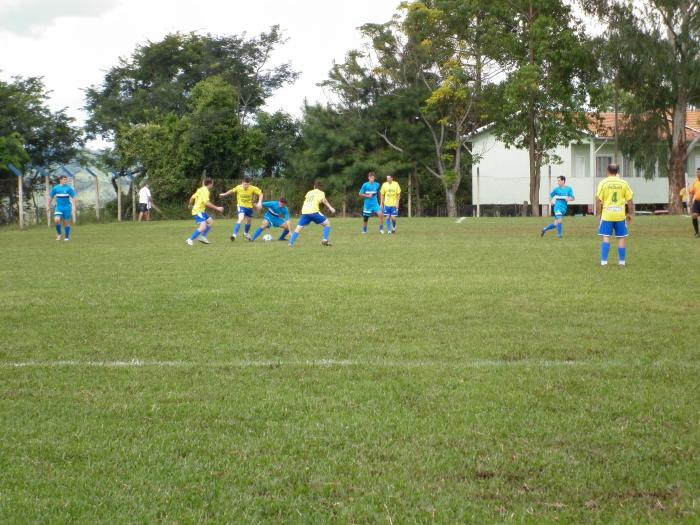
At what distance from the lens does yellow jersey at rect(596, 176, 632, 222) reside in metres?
15.9

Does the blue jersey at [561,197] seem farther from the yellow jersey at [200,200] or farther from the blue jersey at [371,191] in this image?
the yellow jersey at [200,200]

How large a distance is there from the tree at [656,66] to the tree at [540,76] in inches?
70.8

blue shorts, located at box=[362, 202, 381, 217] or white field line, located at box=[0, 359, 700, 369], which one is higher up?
blue shorts, located at box=[362, 202, 381, 217]

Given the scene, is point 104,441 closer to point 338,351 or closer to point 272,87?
point 338,351

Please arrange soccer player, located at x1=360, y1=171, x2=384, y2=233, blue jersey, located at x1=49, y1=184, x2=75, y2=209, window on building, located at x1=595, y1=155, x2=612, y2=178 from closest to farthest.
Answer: blue jersey, located at x1=49, y1=184, x2=75, y2=209 < soccer player, located at x1=360, y1=171, x2=384, y2=233 < window on building, located at x1=595, y1=155, x2=612, y2=178

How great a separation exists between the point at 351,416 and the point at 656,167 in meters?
49.3

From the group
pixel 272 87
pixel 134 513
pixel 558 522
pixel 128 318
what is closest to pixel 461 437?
pixel 558 522

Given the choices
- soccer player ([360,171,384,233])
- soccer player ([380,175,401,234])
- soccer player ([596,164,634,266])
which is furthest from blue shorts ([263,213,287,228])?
soccer player ([596,164,634,266])

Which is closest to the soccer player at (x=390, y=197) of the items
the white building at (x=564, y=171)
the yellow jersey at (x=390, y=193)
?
the yellow jersey at (x=390, y=193)

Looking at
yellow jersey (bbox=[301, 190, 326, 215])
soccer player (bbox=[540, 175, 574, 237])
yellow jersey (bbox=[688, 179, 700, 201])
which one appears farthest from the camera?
soccer player (bbox=[540, 175, 574, 237])

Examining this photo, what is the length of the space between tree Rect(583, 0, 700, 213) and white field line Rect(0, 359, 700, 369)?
39583mm

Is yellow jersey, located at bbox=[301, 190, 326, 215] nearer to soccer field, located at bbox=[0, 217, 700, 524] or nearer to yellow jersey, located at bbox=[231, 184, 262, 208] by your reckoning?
yellow jersey, located at bbox=[231, 184, 262, 208]

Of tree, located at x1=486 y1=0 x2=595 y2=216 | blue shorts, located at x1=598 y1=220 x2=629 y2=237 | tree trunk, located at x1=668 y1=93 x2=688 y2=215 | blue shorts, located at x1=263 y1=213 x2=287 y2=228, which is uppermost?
tree, located at x1=486 y1=0 x2=595 y2=216

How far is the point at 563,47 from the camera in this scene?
154 feet
